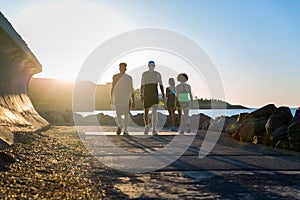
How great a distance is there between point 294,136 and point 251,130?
7.95 ft

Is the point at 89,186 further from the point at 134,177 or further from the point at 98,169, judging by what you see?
the point at 98,169

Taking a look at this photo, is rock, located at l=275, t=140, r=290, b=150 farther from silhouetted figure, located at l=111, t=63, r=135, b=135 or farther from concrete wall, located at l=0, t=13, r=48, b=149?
concrete wall, located at l=0, t=13, r=48, b=149

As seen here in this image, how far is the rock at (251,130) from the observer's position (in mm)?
9831

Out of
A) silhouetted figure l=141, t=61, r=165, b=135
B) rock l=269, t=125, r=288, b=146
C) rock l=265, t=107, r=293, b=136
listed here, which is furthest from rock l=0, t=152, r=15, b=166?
silhouetted figure l=141, t=61, r=165, b=135

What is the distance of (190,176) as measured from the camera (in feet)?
13.8

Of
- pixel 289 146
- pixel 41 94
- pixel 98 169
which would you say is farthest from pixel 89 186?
pixel 41 94

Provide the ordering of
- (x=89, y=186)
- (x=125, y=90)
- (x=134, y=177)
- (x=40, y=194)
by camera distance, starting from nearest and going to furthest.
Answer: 1. (x=40, y=194)
2. (x=89, y=186)
3. (x=134, y=177)
4. (x=125, y=90)

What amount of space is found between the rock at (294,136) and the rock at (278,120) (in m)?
1.20

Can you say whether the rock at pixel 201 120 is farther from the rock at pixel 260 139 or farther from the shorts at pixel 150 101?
the rock at pixel 260 139

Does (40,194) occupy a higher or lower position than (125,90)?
lower

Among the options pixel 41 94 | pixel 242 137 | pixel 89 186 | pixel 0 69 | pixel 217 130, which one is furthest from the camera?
pixel 41 94

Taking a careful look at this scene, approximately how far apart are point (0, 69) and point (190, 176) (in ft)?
18.0

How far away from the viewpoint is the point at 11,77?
9.65 metres

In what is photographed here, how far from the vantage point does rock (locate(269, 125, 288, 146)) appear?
8422mm
